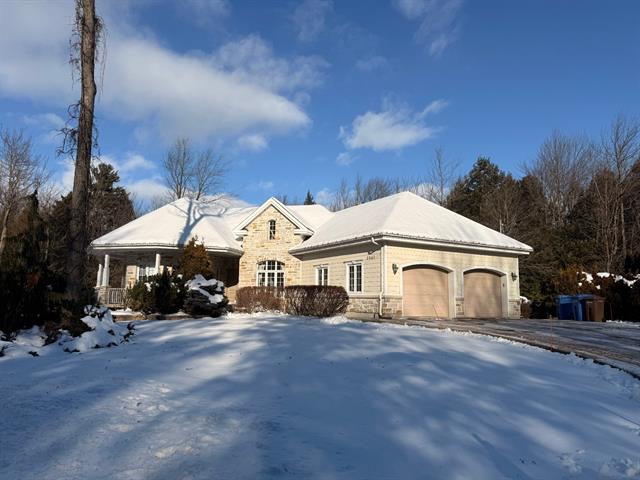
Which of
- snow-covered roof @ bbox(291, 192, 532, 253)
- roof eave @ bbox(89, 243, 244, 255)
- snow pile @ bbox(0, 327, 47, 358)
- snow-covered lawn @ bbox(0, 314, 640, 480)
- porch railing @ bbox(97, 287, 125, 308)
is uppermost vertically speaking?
snow-covered roof @ bbox(291, 192, 532, 253)

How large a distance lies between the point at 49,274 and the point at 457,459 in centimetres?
790

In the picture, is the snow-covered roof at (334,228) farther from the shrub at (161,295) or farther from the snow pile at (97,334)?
the snow pile at (97,334)

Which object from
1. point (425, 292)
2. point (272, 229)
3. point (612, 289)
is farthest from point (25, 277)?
point (612, 289)

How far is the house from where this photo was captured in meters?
16.8

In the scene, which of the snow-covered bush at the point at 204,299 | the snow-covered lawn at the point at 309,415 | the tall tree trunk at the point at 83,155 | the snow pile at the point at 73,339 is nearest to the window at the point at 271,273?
the snow-covered bush at the point at 204,299

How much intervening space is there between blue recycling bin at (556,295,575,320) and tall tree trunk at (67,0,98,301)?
17827 mm

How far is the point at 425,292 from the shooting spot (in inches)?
685

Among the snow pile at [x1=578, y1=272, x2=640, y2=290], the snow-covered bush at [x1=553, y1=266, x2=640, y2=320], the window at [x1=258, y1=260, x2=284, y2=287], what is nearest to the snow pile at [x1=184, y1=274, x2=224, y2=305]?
the window at [x1=258, y1=260, x2=284, y2=287]

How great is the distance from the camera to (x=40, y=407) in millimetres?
3932

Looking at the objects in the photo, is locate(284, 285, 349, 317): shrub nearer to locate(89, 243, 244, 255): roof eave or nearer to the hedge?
the hedge

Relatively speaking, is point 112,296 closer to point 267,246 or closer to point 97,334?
point 267,246

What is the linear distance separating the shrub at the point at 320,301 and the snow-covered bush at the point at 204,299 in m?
2.42

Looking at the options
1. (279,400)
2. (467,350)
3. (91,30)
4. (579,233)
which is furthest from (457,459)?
(579,233)

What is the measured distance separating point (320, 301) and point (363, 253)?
424 cm
